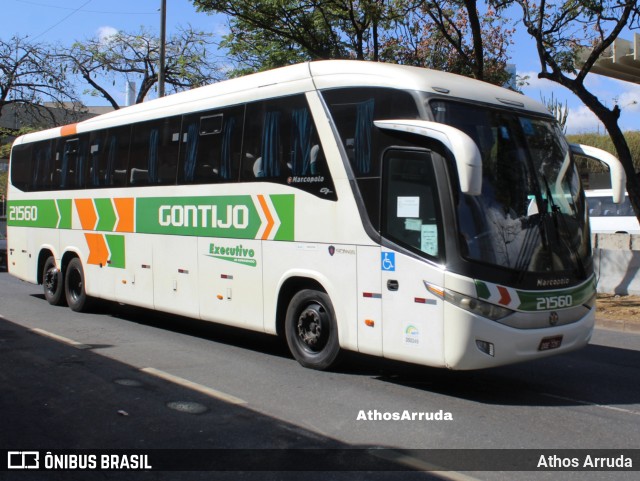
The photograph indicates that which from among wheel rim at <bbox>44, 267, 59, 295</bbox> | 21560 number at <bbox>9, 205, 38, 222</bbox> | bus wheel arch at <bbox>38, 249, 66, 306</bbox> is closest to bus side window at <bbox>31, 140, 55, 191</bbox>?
21560 number at <bbox>9, 205, 38, 222</bbox>

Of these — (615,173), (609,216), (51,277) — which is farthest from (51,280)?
(609,216)

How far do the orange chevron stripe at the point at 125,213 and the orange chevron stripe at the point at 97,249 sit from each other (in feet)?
2.00

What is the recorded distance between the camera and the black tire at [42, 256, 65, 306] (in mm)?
12875

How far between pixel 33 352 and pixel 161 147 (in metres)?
3.55

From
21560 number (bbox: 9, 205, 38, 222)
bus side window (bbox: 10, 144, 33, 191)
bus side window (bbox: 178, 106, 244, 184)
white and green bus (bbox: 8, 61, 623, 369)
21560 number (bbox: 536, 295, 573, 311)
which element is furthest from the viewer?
bus side window (bbox: 10, 144, 33, 191)

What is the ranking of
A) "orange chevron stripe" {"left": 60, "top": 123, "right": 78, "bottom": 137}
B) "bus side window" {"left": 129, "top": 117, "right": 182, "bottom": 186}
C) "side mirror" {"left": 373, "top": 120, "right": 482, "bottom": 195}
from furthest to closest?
"orange chevron stripe" {"left": 60, "top": 123, "right": 78, "bottom": 137}
"bus side window" {"left": 129, "top": 117, "right": 182, "bottom": 186}
"side mirror" {"left": 373, "top": 120, "right": 482, "bottom": 195}

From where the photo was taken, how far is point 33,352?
844 centimetres

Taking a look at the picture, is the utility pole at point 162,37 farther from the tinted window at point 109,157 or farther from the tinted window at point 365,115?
the tinted window at point 365,115

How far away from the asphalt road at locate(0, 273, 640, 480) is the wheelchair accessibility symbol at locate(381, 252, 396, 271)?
1308 mm

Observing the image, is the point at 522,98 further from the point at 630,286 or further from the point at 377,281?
the point at 630,286

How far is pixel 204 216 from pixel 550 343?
4.96 m

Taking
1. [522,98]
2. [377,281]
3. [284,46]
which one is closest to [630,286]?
[522,98]

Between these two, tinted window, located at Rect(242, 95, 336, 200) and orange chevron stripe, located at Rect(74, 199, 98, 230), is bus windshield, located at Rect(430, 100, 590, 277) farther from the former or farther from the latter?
orange chevron stripe, located at Rect(74, 199, 98, 230)

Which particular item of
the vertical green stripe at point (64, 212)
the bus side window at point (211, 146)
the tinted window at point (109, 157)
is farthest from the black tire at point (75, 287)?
the bus side window at point (211, 146)
